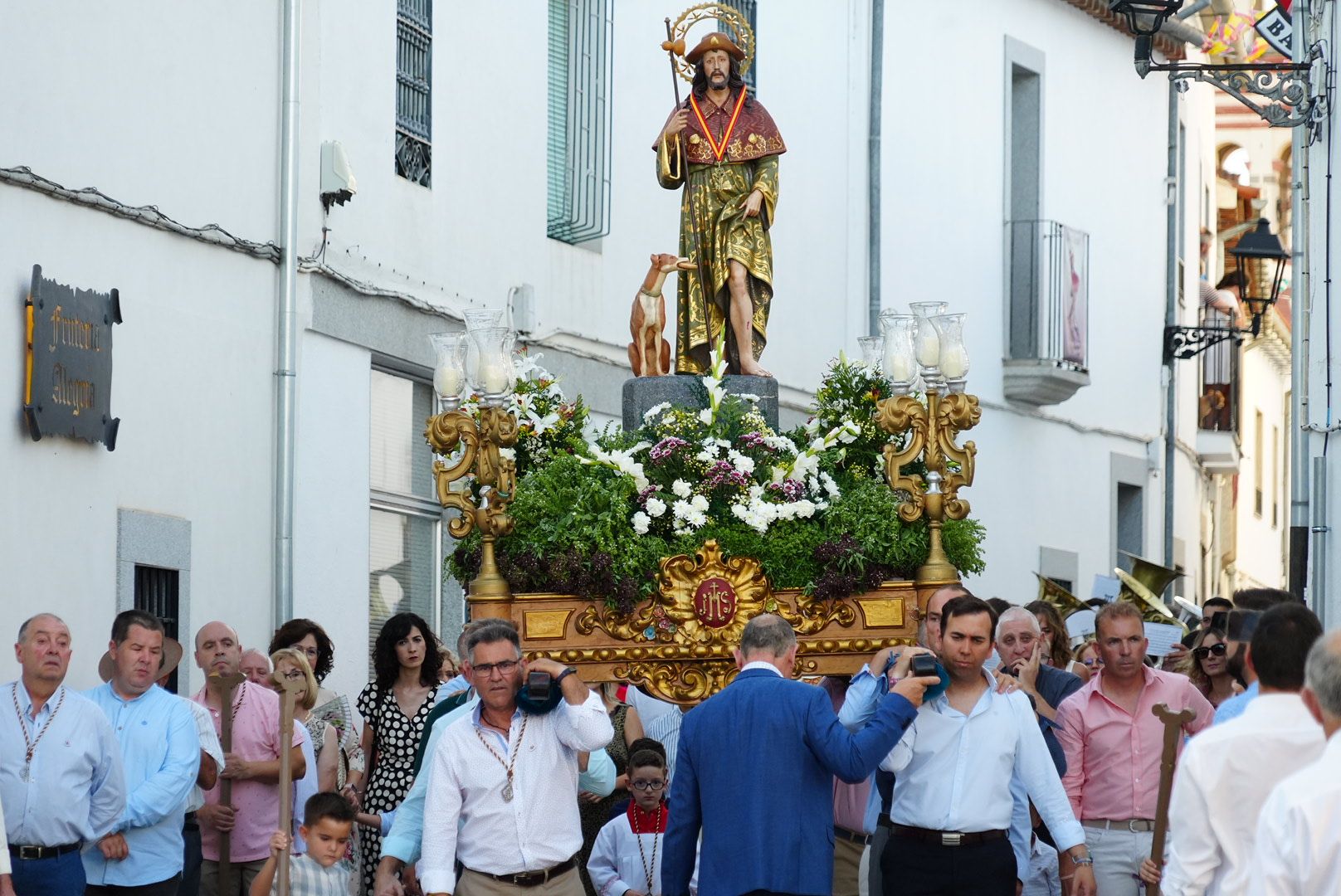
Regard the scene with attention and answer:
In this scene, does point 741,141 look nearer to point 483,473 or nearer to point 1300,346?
point 483,473

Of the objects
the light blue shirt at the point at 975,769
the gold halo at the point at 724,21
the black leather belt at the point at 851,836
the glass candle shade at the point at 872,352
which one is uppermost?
the gold halo at the point at 724,21

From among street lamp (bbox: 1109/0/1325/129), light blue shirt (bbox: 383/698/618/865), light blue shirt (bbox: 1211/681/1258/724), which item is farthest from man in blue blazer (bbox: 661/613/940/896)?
street lamp (bbox: 1109/0/1325/129)

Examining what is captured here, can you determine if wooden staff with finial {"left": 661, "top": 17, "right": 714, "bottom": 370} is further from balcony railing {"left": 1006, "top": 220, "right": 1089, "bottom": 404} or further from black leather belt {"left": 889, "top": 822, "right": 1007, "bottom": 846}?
balcony railing {"left": 1006, "top": 220, "right": 1089, "bottom": 404}

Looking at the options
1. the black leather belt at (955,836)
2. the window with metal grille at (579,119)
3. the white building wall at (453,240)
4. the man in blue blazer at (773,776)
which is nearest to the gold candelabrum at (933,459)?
the black leather belt at (955,836)

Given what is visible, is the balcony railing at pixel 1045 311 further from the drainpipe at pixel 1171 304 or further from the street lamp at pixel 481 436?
the street lamp at pixel 481 436

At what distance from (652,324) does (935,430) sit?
173 cm

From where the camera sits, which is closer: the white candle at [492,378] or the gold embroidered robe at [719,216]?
the white candle at [492,378]

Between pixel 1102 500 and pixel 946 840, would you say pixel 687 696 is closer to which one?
pixel 946 840

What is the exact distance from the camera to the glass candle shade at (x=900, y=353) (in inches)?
434

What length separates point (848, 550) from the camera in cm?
1061

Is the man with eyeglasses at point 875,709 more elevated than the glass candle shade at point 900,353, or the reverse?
the glass candle shade at point 900,353

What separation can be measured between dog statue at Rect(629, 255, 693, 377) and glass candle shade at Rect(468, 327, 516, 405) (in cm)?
121

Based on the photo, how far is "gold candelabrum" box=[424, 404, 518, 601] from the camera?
1072 cm

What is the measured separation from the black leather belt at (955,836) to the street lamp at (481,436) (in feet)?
9.03
